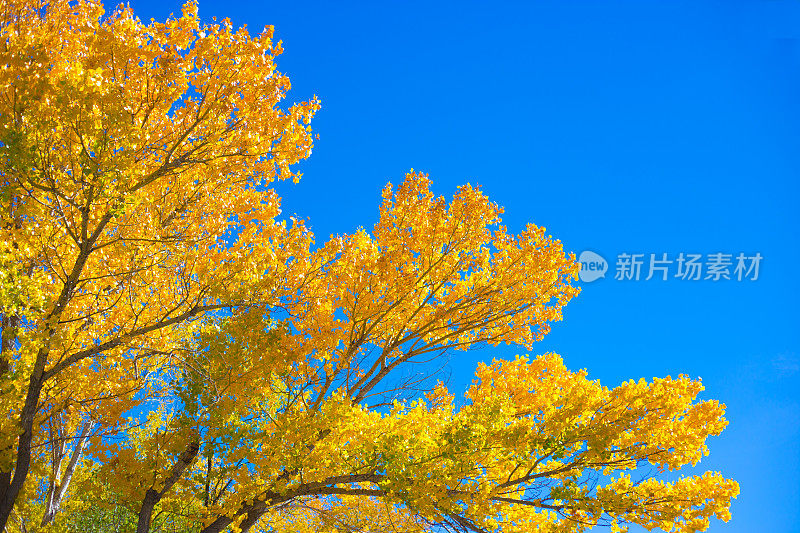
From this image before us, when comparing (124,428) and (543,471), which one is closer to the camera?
(543,471)

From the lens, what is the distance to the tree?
205 inches

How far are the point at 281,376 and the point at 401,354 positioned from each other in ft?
5.29

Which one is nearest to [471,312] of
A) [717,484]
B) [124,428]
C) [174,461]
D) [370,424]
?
[370,424]

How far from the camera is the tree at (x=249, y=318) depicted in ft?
17.1

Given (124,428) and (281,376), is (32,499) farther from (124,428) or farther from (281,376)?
(281,376)

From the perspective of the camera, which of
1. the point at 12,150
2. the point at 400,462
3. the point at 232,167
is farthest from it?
the point at 232,167

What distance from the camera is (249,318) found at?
6062 millimetres

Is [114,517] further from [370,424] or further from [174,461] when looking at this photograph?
[370,424]

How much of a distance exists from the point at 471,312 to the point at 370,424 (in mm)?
2149

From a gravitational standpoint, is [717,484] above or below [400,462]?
above

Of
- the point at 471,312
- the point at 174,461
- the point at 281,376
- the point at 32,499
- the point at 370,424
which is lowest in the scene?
the point at 32,499

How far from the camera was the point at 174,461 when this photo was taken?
7137mm

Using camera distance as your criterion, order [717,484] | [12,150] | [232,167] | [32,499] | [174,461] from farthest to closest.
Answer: [32,499], [174,461], [232,167], [717,484], [12,150]

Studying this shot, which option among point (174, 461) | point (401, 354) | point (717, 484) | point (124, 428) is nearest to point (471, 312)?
point (401, 354)
